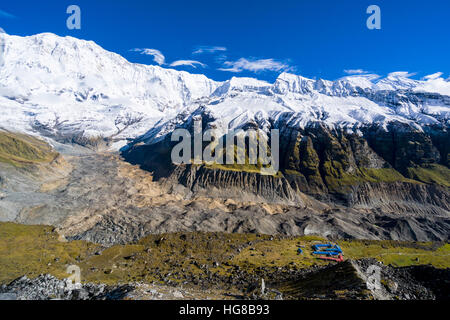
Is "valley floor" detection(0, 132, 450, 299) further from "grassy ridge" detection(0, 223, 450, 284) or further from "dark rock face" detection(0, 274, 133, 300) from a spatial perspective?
"grassy ridge" detection(0, 223, 450, 284)

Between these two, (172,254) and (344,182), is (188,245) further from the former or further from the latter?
(344,182)

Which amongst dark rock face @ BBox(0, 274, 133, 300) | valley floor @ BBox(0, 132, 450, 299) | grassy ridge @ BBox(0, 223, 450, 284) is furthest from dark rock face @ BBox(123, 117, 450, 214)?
dark rock face @ BBox(0, 274, 133, 300)

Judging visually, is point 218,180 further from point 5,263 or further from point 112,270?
point 5,263

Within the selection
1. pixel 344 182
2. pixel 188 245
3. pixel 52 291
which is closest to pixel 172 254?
pixel 188 245

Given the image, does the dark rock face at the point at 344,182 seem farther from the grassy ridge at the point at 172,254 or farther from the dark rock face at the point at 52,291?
the dark rock face at the point at 52,291

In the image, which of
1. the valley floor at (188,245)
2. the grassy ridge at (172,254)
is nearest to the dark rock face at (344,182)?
the valley floor at (188,245)

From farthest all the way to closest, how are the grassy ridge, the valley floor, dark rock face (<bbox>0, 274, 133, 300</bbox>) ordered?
the grassy ridge, the valley floor, dark rock face (<bbox>0, 274, 133, 300</bbox>)

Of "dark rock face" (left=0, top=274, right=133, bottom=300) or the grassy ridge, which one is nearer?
"dark rock face" (left=0, top=274, right=133, bottom=300)

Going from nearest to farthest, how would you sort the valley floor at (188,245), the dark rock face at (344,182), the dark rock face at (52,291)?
the dark rock face at (52,291), the valley floor at (188,245), the dark rock face at (344,182)
